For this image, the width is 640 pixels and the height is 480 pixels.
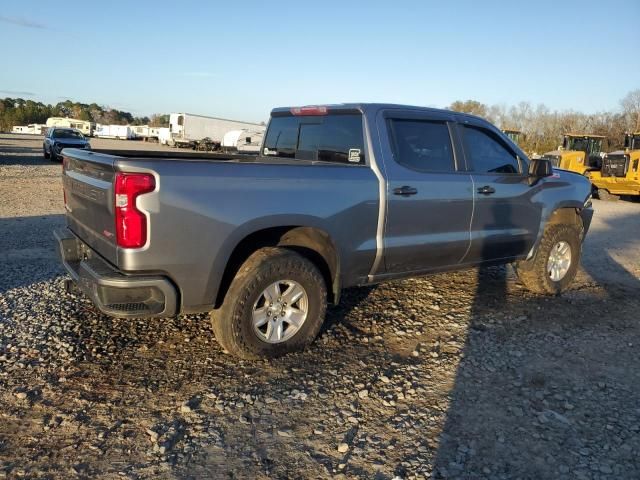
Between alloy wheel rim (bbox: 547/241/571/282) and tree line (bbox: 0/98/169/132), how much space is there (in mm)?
87032

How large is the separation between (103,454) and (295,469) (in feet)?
3.41

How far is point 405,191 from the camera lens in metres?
4.44

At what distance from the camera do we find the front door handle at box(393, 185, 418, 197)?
4.38 metres

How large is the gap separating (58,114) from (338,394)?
143m

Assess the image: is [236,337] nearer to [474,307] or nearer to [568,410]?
[568,410]

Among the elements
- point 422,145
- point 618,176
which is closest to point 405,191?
point 422,145

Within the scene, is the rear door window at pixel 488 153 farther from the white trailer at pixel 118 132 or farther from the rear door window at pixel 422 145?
the white trailer at pixel 118 132

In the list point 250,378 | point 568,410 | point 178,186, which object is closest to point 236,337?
point 250,378

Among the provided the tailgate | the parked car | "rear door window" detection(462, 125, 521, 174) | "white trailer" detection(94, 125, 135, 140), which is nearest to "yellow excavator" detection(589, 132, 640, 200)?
"rear door window" detection(462, 125, 521, 174)

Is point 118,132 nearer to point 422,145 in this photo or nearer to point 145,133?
point 145,133

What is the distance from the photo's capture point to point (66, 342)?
4.14m

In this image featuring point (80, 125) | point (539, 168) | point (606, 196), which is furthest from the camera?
point (80, 125)

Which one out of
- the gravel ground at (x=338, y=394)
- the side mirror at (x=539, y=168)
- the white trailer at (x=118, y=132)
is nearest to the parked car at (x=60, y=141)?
the gravel ground at (x=338, y=394)

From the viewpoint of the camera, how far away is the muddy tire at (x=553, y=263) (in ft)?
19.5
